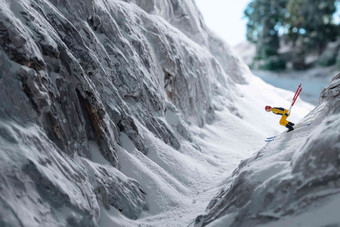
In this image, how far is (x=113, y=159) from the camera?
7848 millimetres

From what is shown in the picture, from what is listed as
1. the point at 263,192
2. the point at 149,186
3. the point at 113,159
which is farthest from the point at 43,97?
the point at 263,192

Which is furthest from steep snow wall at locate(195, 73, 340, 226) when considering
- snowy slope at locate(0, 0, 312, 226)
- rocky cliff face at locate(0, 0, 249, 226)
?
rocky cliff face at locate(0, 0, 249, 226)

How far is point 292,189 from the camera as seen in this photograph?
214 inches

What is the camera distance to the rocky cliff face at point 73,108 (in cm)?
533

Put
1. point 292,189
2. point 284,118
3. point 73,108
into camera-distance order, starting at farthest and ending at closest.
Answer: point 284,118
point 73,108
point 292,189

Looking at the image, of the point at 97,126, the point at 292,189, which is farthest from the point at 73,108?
the point at 292,189

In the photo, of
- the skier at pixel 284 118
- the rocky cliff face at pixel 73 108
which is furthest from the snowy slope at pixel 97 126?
Result: the skier at pixel 284 118

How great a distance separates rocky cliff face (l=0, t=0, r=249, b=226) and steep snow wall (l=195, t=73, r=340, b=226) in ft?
7.42

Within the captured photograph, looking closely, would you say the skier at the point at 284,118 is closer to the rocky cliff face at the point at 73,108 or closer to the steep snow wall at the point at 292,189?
the steep snow wall at the point at 292,189

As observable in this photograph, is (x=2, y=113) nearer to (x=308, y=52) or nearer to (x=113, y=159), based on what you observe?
(x=113, y=159)

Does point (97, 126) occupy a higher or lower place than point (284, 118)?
lower

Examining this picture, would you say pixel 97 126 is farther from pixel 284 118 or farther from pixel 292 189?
→ pixel 292 189

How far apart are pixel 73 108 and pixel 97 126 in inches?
31.3

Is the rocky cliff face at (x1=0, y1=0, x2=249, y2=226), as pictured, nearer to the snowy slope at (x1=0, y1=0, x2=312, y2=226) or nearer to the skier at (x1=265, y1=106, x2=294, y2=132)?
the snowy slope at (x1=0, y1=0, x2=312, y2=226)
